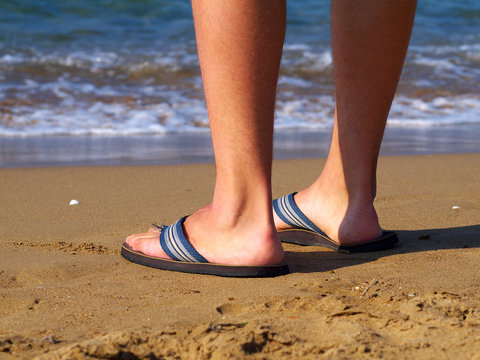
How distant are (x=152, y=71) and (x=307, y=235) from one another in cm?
494

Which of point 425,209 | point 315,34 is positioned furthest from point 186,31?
point 425,209

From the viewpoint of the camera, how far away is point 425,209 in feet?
7.54

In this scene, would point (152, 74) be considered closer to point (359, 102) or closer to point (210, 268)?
point (359, 102)

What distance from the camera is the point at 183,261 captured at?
62.6 inches

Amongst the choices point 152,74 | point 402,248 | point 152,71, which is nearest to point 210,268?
point 402,248

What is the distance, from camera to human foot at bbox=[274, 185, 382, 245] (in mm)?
1728

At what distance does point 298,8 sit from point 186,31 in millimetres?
2430

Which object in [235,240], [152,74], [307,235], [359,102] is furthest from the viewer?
[152,74]

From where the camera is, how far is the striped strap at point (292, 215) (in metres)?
1.79

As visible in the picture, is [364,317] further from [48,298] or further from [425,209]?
[425,209]

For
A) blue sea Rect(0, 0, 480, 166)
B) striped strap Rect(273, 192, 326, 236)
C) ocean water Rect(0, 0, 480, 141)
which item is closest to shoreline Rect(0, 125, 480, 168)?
blue sea Rect(0, 0, 480, 166)

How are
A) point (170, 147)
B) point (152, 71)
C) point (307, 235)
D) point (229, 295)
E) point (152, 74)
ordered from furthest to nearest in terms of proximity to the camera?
point (152, 71) < point (152, 74) < point (170, 147) < point (307, 235) < point (229, 295)

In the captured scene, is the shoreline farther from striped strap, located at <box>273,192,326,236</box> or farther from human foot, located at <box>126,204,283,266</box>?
human foot, located at <box>126,204,283,266</box>

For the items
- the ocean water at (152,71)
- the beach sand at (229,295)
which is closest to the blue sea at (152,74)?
the ocean water at (152,71)
